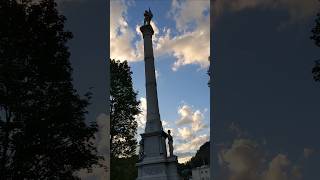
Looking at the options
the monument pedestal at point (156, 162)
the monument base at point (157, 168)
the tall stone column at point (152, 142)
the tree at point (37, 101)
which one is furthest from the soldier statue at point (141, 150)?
the tree at point (37, 101)

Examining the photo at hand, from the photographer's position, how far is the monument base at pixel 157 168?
21750mm

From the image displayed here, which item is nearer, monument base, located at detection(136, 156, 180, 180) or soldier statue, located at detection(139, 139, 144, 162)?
monument base, located at detection(136, 156, 180, 180)

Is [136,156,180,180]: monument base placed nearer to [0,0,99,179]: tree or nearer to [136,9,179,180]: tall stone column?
[136,9,179,180]: tall stone column

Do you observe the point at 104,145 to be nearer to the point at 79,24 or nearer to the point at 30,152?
the point at 79,24

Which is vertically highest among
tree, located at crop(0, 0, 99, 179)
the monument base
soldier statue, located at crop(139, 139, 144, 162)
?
tree, located at crop(0, 0, 99, 179)

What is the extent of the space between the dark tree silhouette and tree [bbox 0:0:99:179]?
8892 mm

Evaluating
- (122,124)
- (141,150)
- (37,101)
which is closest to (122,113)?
(122,124)

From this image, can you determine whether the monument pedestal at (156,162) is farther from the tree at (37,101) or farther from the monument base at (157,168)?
the tree at (37,101)

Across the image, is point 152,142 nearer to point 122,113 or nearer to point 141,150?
point 141,150

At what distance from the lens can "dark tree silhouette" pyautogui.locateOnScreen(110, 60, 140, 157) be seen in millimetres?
19481

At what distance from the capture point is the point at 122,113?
20109mm

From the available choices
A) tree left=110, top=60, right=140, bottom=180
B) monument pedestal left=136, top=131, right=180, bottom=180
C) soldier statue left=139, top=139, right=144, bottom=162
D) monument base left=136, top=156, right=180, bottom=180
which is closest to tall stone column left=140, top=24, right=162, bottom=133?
monument pedestal left=136, top=131, right=180, bottom=180

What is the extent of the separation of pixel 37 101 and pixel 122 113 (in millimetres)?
10190

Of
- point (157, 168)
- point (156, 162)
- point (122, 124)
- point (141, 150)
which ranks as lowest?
point (157, 168)
